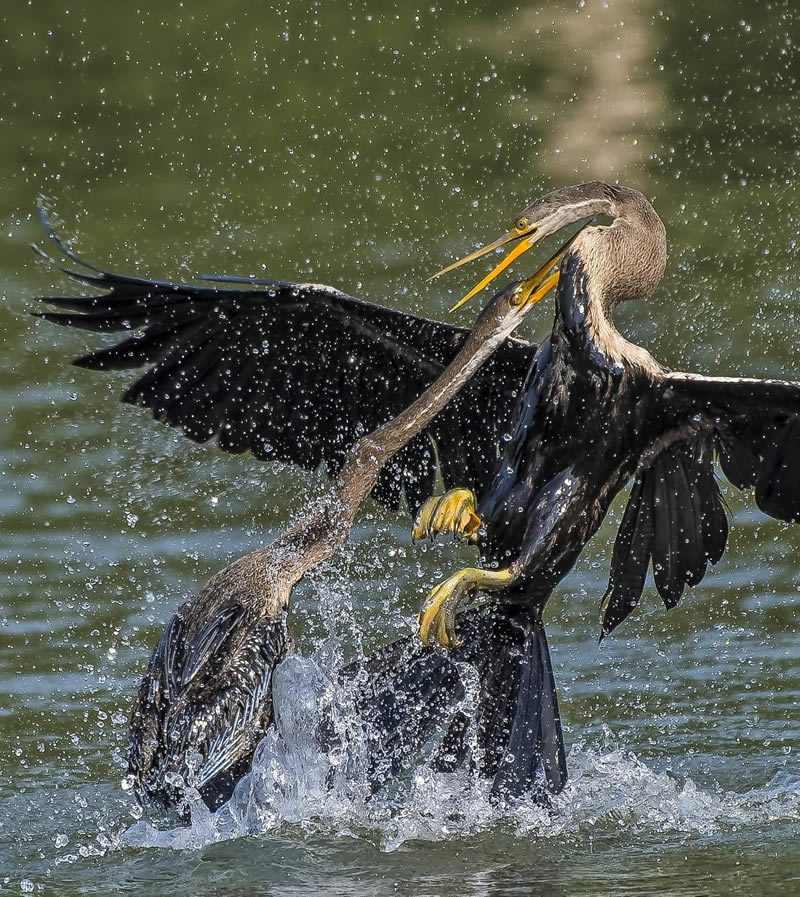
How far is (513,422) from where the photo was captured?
16.1ft

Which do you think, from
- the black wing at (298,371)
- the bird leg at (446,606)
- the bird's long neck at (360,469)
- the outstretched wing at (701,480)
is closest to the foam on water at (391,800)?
the bird's long neck at (360,469)

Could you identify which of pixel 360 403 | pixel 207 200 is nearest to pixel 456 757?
pixel 360 403

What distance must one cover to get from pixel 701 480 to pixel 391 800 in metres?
1.24

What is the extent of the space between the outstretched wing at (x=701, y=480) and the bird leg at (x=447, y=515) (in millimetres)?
543

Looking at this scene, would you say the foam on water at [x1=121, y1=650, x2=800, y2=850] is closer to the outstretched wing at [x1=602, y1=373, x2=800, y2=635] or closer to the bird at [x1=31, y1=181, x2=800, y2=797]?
the bird at [x1=31, y1=181, x2=800, y2=797]

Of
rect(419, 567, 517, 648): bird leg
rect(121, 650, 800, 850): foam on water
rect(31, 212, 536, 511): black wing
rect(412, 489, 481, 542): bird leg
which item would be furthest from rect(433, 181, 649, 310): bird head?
rect(121, 650, 800, 850): foam on water

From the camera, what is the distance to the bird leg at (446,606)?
438 centimetres

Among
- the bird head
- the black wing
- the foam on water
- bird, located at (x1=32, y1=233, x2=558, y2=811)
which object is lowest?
the foam on water

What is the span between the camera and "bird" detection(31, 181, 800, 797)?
15.4 feet

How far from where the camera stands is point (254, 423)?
5.35 metres

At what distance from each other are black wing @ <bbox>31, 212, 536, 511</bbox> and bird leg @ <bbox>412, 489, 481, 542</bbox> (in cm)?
66

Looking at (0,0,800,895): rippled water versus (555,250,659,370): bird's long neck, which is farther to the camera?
(555,250,659,370): bird's long neck

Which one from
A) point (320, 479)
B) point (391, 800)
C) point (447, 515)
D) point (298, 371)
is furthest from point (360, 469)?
point (320, 479)

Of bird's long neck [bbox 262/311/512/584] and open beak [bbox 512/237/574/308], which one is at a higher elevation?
open beak [bbox 512/237/574/308]
